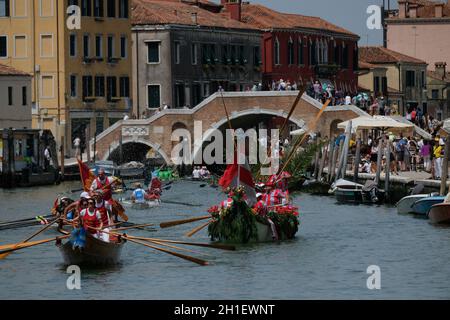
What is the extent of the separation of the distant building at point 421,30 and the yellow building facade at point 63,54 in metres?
23.1

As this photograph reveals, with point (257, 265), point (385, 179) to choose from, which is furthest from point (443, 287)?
point (385, 179)

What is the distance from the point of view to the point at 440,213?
119 ft

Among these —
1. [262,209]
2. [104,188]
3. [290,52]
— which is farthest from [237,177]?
[290,52]

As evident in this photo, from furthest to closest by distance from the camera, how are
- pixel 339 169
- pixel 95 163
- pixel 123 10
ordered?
1. pixel 123 10
2. pixel 95 163
3. pixel 339 169

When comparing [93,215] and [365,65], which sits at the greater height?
[365,65]

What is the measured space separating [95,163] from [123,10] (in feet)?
29.7

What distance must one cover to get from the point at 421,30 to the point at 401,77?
18.2 ft

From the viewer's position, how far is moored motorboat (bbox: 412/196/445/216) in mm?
38031

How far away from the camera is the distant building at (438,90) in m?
83.0

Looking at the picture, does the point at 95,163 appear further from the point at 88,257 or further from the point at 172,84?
the point at 88,257

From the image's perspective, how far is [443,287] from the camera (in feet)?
92.2

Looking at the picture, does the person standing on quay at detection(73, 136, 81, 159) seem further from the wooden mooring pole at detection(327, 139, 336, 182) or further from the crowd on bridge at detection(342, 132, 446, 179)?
the wooden mooring pole at detection(327, 139, 336, 182)

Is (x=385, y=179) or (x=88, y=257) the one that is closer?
(x=88, y=257)

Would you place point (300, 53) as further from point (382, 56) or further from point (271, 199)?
point (271, 199)
